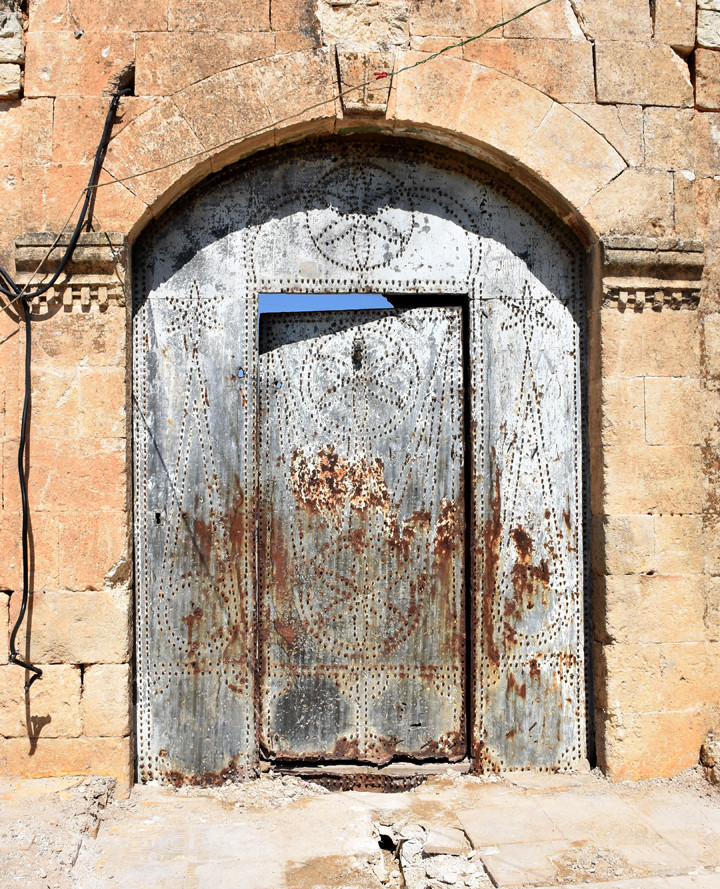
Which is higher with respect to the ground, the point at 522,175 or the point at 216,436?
the point at 522,175

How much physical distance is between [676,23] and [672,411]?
2224 millimetres

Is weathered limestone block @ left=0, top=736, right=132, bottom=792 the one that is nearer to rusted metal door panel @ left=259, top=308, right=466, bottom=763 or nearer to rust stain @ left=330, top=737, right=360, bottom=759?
rusted metal door panel @ left=259, top=308, right=466, bottom=763

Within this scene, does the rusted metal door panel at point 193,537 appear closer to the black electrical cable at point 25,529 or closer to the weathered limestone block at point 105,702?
the weathered limestone block at point 105,702

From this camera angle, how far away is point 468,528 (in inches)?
169

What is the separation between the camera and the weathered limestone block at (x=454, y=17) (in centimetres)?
409

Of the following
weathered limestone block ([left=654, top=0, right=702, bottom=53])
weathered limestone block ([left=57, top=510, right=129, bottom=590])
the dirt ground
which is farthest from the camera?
weathered limestone block ([left=654, top=0, right=702, bottom=53])

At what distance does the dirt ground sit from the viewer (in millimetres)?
3139

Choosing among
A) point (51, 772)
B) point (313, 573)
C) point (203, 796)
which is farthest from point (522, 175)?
point (51, 772)

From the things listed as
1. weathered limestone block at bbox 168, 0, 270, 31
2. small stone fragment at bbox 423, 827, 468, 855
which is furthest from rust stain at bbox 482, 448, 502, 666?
weathered limestone block at bbox 168, 0, 270, 31

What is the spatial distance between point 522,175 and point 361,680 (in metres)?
3.04

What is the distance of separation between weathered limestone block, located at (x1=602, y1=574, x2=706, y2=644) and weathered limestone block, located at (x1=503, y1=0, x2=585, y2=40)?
10.0 feet

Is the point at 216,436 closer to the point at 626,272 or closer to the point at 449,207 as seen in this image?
the point at 449,207

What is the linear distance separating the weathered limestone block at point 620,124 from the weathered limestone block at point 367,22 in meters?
1.05

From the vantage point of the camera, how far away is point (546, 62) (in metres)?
4.11
